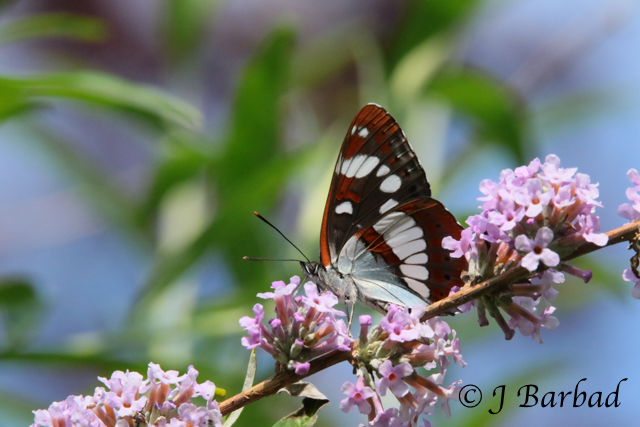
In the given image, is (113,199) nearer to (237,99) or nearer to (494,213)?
(237,99)

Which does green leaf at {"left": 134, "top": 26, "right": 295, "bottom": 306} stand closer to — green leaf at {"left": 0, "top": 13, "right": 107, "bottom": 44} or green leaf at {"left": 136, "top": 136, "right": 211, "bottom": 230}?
green leaf at {"left": 136, "top": 136, "right": 211, "bottom": 230}

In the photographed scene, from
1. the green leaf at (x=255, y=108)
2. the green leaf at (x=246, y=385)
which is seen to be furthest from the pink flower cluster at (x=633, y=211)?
the green leaf at (x=255, y=108)

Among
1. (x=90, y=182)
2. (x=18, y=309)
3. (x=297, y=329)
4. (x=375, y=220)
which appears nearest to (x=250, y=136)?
(x=90, y=182)

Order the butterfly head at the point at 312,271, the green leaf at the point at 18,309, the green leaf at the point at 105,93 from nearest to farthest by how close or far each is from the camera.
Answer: the butterfly head at the point at 312,271
the green leaf at the point at 105,93
the green leaf at the point at 18,309

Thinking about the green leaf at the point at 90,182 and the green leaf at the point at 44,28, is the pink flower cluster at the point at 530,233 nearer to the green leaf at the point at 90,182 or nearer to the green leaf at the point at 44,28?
the green leaf at the point at 44,28

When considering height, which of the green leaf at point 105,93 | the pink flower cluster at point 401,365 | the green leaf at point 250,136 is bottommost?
the pink flower cluster at point 401,365

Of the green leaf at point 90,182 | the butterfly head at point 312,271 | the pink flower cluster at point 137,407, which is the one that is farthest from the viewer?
the green leaf at point 90,182

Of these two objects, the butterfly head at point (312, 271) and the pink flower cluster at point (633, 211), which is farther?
the butterfly head at point (312, 271)

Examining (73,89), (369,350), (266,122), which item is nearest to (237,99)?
(266,122)
